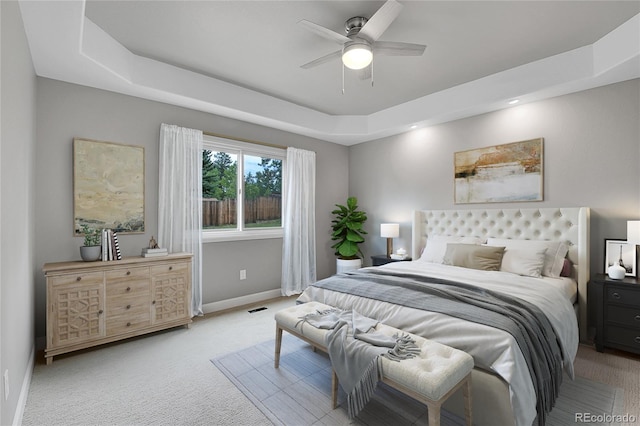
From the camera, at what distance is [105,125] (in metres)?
3.25

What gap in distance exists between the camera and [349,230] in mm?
5281

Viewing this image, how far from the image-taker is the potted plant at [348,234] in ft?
17.0

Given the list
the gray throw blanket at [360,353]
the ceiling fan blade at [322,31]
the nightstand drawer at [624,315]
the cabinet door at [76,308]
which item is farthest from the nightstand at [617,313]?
the cabinet door at [76,308]

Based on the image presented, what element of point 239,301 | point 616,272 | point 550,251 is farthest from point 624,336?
point 239,301

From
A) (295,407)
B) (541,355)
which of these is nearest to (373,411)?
(295,407)

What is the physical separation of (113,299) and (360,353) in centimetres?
248

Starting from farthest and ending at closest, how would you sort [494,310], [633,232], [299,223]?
[299,223], [633,232], [494,310]

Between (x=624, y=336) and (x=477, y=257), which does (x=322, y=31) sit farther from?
(x=624, y=336)

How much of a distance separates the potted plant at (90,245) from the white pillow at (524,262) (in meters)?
4.18

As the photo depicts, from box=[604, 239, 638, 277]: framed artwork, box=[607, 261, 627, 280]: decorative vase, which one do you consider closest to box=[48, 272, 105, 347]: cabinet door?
box=[607, 261, 627, 280]: decorative vase

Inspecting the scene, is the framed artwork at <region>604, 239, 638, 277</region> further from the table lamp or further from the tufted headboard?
the table lamp

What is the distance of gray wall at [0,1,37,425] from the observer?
1597 millimetres

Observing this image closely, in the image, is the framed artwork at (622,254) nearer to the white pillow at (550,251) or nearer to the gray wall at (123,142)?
the white pillow at (550,251)

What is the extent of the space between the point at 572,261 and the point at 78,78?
538 centimetres
